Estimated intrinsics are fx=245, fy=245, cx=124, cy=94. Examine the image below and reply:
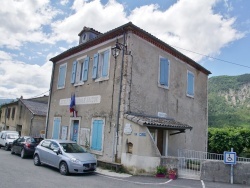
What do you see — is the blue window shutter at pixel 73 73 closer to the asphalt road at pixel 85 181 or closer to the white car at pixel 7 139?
the asphalt road at pixel 85 181

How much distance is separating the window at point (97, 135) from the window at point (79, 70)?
332cm

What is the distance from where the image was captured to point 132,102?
43.3ft

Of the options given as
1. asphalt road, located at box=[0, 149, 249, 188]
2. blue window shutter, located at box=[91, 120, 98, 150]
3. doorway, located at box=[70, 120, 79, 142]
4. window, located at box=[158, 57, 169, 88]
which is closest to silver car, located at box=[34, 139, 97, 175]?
asphalt road, located at box=[0, 149, 249, 188]

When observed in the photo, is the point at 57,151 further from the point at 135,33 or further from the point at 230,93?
the point at 230,93

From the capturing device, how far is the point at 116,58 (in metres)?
13.9

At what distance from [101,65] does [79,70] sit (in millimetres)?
2621

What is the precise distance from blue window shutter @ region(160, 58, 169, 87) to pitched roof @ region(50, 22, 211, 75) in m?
0.88

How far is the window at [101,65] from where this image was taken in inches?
568

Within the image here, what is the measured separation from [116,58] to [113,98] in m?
2.28

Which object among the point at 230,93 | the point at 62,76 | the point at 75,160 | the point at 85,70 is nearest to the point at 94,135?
the point at 75,160

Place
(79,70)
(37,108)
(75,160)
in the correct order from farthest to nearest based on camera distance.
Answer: (37,108), (79,70), (75,160)

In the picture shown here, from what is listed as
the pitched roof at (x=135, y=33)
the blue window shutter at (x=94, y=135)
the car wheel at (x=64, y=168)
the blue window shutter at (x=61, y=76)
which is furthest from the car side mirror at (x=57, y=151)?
the blue window shutter at (x=61, y=76)

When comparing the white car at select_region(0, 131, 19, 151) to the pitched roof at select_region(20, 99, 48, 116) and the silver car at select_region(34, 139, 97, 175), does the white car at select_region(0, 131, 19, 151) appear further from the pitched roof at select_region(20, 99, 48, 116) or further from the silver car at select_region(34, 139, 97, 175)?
the silver car at select_region(34, 139, 97, 175)

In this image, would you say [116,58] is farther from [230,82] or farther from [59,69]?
[230,82]
